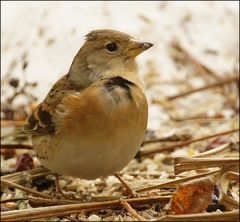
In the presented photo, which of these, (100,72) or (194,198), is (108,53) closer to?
(100,72)

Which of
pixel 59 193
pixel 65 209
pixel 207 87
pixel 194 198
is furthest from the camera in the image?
pixel 207 87

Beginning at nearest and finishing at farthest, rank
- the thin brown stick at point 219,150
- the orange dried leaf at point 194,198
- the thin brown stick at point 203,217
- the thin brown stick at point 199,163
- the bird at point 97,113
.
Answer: the thin brown stick at point 203,217, the orange dried leaf at point 194,198, the thin brown stick at point 199,163, the bird at point 97,113, the thin brown stick at point 219,150

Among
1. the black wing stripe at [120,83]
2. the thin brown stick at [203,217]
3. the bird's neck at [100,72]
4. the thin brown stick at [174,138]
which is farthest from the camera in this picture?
the thin brown stick at [174,138]

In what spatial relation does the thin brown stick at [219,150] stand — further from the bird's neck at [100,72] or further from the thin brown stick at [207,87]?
the thin brown stick at [207,87]

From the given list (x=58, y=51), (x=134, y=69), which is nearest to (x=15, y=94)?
(x=58, y=51)

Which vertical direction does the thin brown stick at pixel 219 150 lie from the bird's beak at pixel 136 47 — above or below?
below

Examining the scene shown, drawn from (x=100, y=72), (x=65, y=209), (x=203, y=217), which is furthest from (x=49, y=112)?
(x=203, y=217)

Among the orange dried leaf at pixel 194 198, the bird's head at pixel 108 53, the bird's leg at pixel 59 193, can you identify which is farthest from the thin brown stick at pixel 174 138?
the orange dried leaf at pixel 194 198
